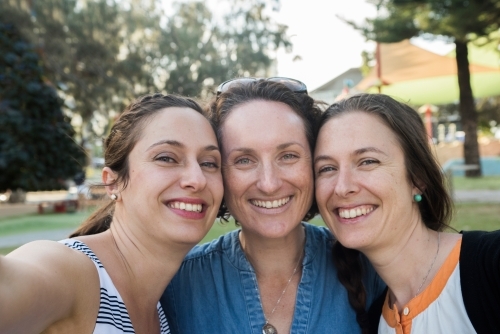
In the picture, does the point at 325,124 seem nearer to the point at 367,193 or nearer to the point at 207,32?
the point at 367,193

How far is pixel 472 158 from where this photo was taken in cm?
1858

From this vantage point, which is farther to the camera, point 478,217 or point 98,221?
point 478,217

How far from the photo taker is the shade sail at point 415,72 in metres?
17.0

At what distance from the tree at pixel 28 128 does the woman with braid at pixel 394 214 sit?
32.6ft

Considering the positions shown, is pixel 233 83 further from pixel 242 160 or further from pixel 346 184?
pixel 346 184

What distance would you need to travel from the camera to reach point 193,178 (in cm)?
227

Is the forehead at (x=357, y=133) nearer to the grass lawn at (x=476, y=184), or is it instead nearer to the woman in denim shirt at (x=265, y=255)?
the woman in denim shirt at (x=265, y=255)

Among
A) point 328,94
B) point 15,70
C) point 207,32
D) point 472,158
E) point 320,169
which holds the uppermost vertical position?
point 207,32

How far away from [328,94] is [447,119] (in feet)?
127

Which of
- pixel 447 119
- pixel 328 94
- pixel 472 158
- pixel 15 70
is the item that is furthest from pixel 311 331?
pixel 447 119

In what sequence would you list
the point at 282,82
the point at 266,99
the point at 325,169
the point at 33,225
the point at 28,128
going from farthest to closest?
1. the point at 33,225
2. the point at 28,128
3. the point at 282,82
4. the point at 266,99
5. the point at 325,169

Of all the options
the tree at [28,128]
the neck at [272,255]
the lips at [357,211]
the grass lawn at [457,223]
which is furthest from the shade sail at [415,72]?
the lips at [357,211]

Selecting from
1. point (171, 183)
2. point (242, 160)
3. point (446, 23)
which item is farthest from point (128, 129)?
point (446, 23)

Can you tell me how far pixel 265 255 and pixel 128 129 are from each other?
0.98 metres
